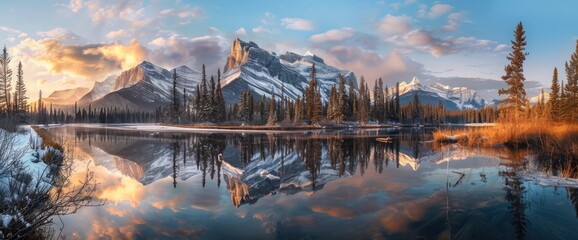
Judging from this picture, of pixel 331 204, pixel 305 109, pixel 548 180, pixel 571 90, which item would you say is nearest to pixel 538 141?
pixel 548 180

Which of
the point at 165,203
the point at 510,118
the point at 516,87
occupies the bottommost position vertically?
the point at 165,203

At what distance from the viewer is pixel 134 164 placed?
22.6 meters

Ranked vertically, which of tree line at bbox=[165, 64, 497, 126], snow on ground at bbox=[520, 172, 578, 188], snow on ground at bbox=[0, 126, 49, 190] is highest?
tree line at bbox=[165, 64, 497, 126]

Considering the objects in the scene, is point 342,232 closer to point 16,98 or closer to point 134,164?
point 134,164

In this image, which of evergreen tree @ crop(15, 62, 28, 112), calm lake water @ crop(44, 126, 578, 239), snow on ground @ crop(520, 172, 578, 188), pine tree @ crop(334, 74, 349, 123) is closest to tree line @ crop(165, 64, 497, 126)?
pine tree @ crop(334, 74, 349, 123)

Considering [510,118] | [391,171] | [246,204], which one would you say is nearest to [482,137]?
[510,118]

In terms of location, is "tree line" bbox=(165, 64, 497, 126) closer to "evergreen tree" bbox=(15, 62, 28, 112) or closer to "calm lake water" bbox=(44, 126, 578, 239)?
"evergreen tree" bbox=(15, 62, 28, 112)

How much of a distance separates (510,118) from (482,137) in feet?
9.17

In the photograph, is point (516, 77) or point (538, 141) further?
point (516, 77)

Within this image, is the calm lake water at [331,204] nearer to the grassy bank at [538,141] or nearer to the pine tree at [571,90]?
the grassy bank at [538,141]

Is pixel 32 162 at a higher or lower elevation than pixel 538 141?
lower

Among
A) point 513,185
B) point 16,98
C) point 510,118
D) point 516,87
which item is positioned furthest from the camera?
point 16,98

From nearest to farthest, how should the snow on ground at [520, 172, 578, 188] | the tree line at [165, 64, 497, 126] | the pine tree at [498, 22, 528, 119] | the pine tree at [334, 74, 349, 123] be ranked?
the snow on ground at [520, 172, 578, 188]
the pine tree at [498, 22, 528, 119]
the tree line at [165, 64, 497, 126]
the pine tree at [334, 74, 349, 123]

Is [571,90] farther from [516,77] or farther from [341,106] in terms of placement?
[341,106]
